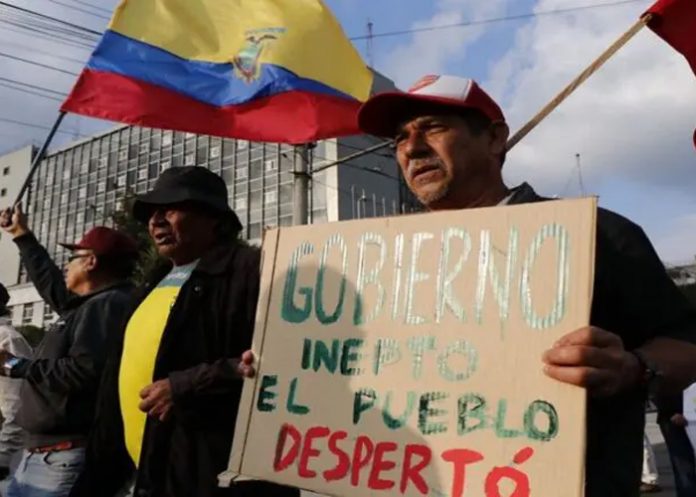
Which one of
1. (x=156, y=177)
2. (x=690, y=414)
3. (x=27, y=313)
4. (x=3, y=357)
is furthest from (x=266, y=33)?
(x=27, y=313)

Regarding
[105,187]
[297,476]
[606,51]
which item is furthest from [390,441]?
[105,187]

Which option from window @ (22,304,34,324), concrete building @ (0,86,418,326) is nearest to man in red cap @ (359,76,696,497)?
concrete building @ (0,86,418,326)

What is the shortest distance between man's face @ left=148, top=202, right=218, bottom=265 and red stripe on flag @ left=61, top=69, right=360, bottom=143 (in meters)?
1.44

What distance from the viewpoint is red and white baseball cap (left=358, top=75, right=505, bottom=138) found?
6.25ft

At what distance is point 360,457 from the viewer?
159cm

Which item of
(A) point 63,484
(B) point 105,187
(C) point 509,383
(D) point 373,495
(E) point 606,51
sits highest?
(B) point 105,187

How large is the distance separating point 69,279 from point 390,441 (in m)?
2.62

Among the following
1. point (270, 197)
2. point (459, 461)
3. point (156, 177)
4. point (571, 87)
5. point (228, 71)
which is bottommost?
point (459, 461)

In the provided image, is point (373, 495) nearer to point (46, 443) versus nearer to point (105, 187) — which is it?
point (46, 443)

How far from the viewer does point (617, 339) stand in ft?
4.53

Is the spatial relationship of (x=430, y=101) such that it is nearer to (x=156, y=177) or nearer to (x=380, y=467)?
(x=380, y=467)

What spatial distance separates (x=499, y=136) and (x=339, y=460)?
936 mm

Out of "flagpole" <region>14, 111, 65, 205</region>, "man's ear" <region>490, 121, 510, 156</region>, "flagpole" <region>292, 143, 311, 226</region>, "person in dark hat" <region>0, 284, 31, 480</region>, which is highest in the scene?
"flagpole" <region>292, 143, 311, 226</region>

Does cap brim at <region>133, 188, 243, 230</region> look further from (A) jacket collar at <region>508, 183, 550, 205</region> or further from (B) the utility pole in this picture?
(B) the utility pole
